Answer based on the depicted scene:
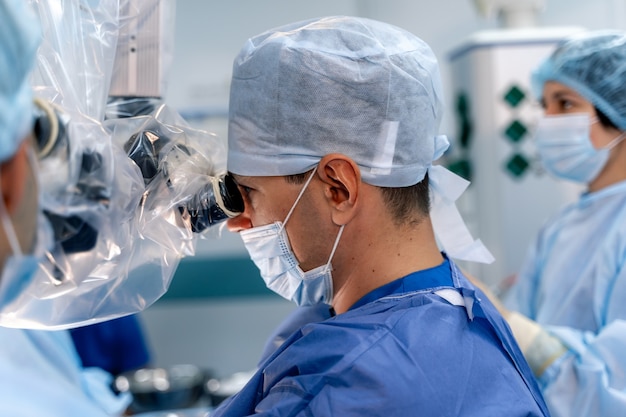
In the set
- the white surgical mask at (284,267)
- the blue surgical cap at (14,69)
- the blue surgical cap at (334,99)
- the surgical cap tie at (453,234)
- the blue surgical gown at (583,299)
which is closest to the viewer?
the blue surgical cap at (14,69)

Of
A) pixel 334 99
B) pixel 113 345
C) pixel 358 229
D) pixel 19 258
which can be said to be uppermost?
pixel 334 99

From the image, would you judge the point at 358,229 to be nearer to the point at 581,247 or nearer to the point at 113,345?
the point at 581,247

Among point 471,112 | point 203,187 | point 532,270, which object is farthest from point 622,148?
point 203,187

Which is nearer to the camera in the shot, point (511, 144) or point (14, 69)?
point (14, 69)

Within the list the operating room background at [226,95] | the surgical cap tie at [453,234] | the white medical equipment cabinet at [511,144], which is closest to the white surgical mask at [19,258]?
the surgical cap tie at [453,234]

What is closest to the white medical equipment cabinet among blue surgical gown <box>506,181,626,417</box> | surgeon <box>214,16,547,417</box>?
blue surgical gown <box>506,181,626,417</box>

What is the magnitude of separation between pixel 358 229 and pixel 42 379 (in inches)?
27.0

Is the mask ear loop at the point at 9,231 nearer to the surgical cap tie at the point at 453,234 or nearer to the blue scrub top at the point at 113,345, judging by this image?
the surgical cap tie at the point at 453,234

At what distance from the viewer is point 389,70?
1.12 metres

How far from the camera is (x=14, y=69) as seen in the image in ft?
2.34

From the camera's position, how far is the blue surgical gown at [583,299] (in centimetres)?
166

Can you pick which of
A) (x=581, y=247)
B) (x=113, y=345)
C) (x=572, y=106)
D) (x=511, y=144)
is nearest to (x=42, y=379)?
(x=113, y=345)

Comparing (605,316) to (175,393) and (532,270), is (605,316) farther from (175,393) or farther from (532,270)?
(175,393)

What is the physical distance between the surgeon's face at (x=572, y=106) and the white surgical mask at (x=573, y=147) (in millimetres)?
13
